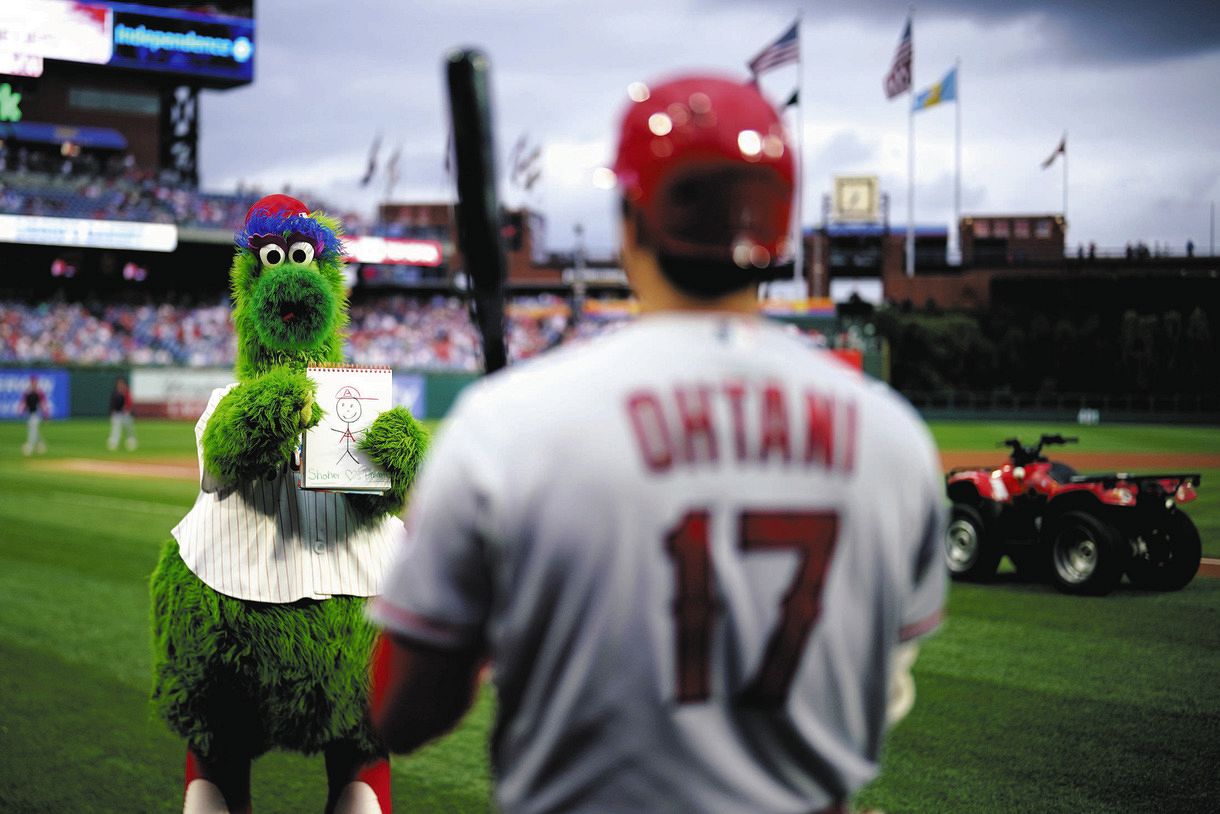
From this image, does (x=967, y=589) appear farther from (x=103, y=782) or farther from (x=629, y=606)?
(x=629, y=606)

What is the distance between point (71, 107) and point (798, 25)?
3235 cm

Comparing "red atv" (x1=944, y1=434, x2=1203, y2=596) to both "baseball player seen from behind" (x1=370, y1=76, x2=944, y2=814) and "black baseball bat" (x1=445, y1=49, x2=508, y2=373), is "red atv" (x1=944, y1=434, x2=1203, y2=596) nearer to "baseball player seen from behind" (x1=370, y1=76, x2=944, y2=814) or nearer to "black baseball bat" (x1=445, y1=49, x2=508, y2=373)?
"black baseball bat" (x1=445, y1=49, x2=508, y2=373)

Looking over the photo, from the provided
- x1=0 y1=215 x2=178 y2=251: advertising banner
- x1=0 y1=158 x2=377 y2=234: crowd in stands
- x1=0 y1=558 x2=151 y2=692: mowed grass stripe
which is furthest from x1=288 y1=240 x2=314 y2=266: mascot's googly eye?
x1=0 y1=215 x2=178 y2=251: advertising banner

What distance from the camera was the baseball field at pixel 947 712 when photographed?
15.8 feet

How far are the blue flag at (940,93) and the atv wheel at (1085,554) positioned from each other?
35550 millimetres

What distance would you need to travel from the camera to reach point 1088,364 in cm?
4622

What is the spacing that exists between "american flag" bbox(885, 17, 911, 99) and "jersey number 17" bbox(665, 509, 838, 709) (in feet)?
121

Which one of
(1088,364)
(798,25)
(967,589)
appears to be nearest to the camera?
(967,589)

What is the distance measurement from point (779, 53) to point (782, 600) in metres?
31.4

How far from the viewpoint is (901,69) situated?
118 ft

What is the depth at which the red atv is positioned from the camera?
886 cm

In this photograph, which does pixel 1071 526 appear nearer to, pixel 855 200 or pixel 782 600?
pixel 782 600

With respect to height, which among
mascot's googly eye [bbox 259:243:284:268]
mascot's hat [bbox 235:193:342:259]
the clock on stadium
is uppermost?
the clock on stadium

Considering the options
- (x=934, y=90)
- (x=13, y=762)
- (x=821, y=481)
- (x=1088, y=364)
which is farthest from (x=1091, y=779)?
(x=1088, y=364)
